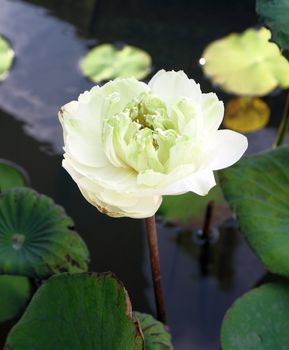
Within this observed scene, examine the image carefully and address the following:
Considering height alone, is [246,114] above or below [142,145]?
below

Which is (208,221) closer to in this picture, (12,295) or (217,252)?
(217,252)

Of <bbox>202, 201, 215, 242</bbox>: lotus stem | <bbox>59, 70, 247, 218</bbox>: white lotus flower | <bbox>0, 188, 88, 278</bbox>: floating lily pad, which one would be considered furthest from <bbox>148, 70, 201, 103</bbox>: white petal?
<bbox>202, 201, 215, 242</bbox>: lotus stem

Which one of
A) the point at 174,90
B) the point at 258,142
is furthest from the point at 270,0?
the point at 258,142

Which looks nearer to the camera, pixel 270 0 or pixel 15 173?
pixel 270 0

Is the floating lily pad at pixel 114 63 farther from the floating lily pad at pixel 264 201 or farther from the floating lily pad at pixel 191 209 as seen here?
the floating lily pad at pixel 264 201

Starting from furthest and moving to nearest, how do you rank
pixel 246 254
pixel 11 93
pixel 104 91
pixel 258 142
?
pixel 11 93 < pixel 258 142 < pixel 246 254 < pixel 104 91

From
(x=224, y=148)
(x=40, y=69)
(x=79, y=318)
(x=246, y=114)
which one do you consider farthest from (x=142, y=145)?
(x=40, y=69)

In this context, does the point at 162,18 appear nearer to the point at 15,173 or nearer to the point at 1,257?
the point at 15,173
